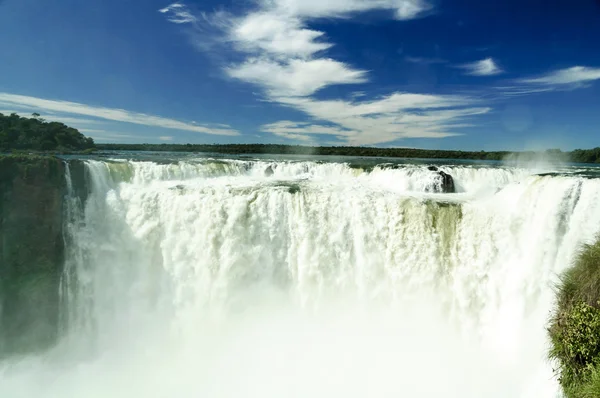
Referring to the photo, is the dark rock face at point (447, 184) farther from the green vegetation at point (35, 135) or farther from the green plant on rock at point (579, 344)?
the green vegetation at point (35, 135)

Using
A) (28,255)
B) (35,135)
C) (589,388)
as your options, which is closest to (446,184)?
(589,388)

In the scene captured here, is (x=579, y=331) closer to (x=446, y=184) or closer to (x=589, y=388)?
(x=589, y=388)

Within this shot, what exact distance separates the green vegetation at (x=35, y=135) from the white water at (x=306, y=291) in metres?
19.6

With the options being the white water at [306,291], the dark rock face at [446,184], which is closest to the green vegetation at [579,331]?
the white water at [306,291]

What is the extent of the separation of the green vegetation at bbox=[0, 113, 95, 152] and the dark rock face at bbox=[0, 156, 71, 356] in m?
18.5

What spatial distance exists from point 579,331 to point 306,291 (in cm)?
650

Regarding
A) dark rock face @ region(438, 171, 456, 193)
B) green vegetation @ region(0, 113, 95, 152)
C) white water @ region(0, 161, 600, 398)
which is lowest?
white water @ region(0, 161, 600, 398)

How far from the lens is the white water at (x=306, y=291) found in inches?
320

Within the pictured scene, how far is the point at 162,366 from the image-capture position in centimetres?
931

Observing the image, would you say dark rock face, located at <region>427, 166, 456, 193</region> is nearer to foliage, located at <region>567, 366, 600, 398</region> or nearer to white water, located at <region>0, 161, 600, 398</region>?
white water, located at <region>0, 161, 600, 398</region>

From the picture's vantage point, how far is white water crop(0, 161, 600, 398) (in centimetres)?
812

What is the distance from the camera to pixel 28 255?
934 cm

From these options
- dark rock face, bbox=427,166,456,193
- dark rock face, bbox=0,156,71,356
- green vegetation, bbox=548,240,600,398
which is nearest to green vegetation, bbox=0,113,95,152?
dark rock face, bbox=0,156,71,356

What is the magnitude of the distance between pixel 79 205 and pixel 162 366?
5510 mm
